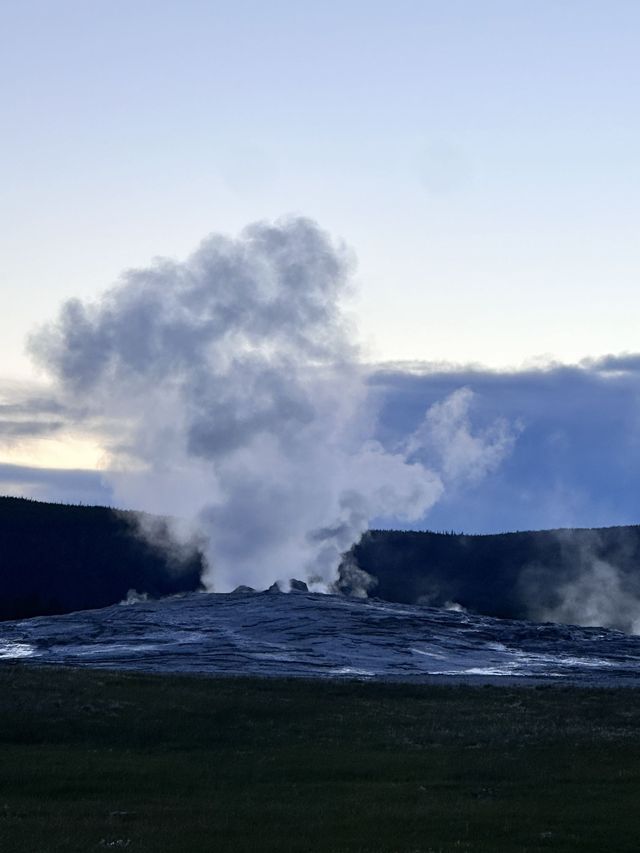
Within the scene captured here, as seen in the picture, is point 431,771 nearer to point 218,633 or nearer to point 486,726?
point 486,726

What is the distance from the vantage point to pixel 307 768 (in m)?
40.9

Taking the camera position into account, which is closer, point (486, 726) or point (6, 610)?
point (486, 726)

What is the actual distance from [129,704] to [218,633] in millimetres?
54406

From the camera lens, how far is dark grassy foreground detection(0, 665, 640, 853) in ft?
94.4

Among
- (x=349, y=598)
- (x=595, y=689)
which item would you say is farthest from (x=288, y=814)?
(x=349, y=598)

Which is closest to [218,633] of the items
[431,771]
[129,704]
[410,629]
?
[410,629]

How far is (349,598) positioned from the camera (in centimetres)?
14025

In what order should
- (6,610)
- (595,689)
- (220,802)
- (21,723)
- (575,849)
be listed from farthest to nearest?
(6,610)
(595,689)
(21,723)
(220,802)
(575,849)

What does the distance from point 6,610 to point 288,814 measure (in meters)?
154

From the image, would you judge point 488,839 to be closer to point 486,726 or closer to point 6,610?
point 486,726

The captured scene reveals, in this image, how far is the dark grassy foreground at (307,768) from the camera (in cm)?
2878

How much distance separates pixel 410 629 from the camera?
387 ft

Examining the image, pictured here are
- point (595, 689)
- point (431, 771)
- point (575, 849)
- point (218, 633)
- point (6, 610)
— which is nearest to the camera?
point (575, 849)

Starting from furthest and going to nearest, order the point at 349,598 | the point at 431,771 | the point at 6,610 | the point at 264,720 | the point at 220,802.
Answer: the point at 6,610 < the point at 349,598 < the point at 264,720 < the point at 431,771 < the point at 220,802
